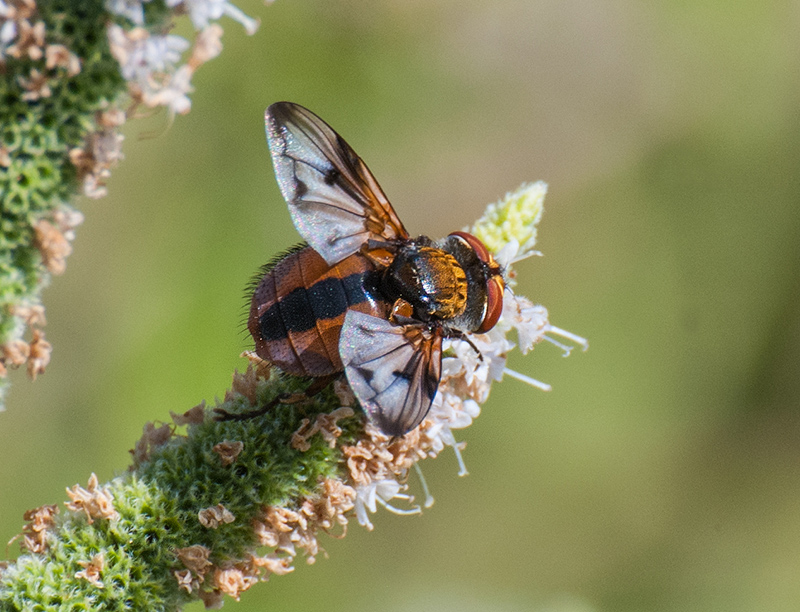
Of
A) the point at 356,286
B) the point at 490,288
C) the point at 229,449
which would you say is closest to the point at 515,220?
the point at 490,288

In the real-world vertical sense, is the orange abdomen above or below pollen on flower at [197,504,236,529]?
above

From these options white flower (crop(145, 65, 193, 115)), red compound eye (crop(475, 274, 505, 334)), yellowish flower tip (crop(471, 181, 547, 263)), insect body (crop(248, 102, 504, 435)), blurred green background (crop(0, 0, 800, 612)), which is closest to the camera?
white flower (crop(145, 65, 193, 115))

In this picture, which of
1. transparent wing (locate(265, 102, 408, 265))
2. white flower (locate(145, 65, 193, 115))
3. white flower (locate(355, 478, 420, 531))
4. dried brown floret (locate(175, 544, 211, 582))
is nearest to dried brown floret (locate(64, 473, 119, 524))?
dried brown floret (locate(175, 544, 211, 582))

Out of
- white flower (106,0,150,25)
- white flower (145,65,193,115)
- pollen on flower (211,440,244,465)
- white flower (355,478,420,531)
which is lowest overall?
white flower (355,478,420,531)

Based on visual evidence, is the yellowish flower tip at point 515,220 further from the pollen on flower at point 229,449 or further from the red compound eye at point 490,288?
the pollen on flower at point 229,449

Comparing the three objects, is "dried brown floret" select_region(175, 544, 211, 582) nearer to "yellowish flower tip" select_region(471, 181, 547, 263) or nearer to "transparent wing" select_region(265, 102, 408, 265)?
"transparent wing" select_region(265, 102, 408, 265)

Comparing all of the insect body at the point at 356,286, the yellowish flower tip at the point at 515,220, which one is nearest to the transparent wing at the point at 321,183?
the insect body at the point at 356,286
